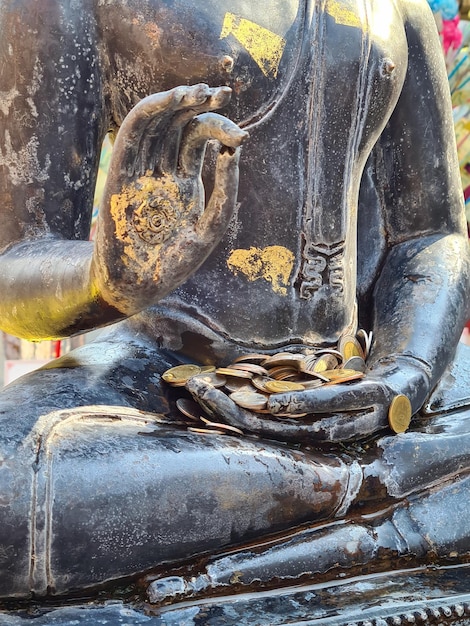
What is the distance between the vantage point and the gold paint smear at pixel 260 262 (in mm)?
2357

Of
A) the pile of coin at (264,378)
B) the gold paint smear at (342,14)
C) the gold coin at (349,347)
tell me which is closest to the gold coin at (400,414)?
the pile of coin at (264,378)

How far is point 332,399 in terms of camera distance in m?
2.09

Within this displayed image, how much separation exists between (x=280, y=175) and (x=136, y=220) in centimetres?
70

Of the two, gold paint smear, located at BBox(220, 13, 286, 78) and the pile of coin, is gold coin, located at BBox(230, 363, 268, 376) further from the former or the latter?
gold paint smear, located at BBox(220, 13, 286, 78)

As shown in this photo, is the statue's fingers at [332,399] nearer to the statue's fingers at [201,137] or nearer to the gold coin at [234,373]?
the gold coin at [234,373]

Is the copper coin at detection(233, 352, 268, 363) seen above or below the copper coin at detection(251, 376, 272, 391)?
above

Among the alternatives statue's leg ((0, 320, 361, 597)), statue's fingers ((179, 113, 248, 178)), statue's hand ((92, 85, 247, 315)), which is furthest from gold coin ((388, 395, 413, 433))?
statue's fingers ((179, 113, 248, 178))

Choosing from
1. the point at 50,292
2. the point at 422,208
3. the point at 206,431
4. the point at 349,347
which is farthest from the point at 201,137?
the point at 422,208

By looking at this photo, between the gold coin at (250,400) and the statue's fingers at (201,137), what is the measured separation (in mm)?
547

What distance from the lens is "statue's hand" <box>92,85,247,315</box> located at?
162 centimetres

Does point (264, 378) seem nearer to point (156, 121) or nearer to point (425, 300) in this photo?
point (425, 300)

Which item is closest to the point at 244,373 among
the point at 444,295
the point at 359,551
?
the point at 359,551

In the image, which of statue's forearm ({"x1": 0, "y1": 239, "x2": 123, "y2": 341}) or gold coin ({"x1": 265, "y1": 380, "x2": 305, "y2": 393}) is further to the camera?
gold coin ({"x1": 265, "y1": 380, "x2": 305, "y2": 393})

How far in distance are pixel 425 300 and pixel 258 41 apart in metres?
0.77
